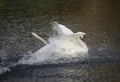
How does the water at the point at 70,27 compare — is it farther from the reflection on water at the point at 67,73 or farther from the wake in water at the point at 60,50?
the wake in water at the point at 60,50

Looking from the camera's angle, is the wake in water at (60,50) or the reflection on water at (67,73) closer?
the reflection on water at (67,73)

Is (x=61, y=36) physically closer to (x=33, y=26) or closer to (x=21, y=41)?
(x=21, y=41)

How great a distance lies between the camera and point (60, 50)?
1128 centimetres

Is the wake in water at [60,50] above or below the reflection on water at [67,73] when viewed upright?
above

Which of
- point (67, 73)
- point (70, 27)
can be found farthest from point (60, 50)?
point (70, 27)

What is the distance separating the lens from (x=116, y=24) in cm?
1493

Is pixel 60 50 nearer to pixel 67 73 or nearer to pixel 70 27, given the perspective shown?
pixel 67 73

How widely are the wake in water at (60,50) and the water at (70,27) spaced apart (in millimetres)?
203

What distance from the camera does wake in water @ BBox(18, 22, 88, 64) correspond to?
11.3 metres

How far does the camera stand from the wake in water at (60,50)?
11.3 m

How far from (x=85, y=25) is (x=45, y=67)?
443 centimetres

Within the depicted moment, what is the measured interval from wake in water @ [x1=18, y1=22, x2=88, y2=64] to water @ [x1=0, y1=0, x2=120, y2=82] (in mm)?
203

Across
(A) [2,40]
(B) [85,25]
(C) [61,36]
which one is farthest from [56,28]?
(B) [85,25]

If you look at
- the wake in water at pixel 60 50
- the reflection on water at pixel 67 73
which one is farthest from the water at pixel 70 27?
the wake in water at pixel 60 50
